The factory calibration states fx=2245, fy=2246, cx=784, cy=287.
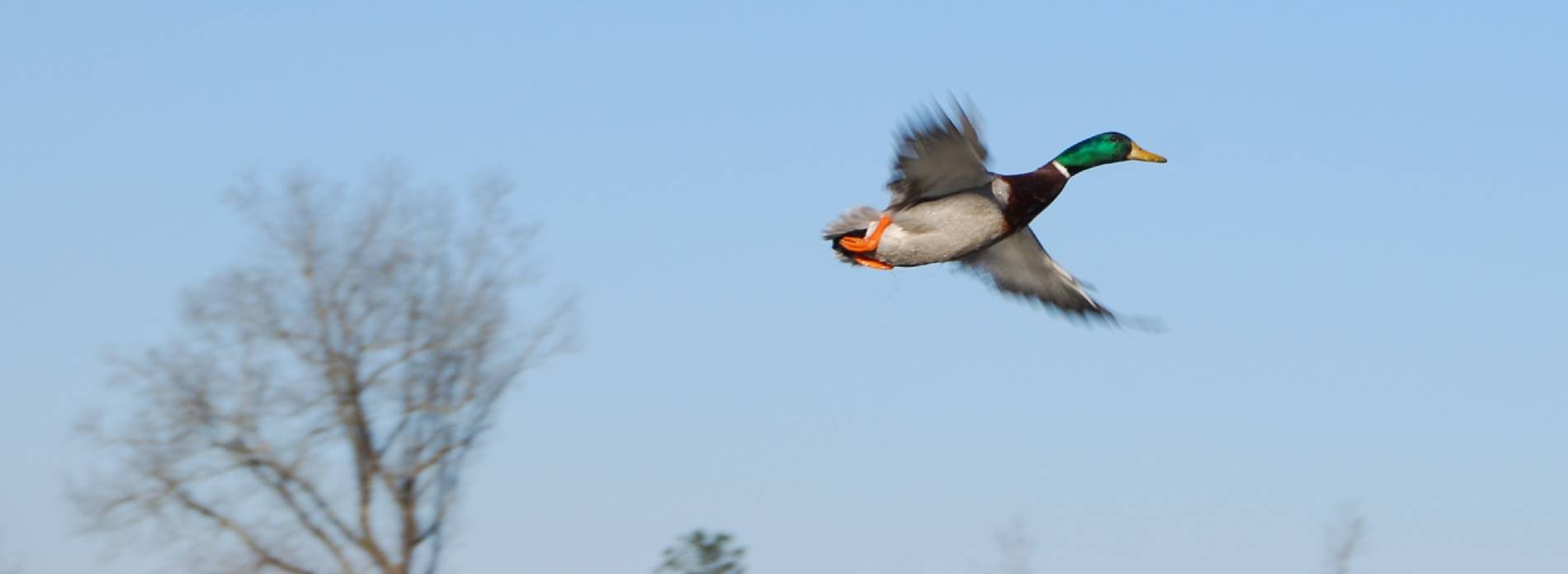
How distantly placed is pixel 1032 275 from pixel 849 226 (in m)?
1.76

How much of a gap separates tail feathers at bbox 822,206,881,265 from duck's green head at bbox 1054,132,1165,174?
3.60ft

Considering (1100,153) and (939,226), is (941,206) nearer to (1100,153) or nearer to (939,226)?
(939,226)

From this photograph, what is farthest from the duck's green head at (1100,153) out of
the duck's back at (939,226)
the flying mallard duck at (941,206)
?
the duck's back at (939,226)

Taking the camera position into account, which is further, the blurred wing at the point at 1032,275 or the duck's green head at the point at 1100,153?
the blurred wing at the point at 1032,275

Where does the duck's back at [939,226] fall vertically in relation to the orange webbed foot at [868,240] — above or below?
below

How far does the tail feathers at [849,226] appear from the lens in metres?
9.84

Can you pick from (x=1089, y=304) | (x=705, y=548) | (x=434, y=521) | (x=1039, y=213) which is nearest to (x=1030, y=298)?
(x=1089, y=304)

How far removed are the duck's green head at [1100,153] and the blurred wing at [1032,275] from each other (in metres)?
0.67

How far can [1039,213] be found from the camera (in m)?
10.1

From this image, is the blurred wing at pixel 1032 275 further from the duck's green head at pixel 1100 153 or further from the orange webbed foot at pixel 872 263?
the orange webbed foot at pixel 872 263

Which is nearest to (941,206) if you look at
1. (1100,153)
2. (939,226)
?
(939,226)

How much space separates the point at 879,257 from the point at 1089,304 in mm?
1818

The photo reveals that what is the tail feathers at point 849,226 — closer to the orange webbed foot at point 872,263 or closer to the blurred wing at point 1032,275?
the orange webbed foot at point 872,263

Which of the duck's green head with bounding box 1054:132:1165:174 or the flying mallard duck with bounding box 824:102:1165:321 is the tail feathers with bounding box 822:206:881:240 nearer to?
the flying mallard duck with bounding box 824:102:1165:321
